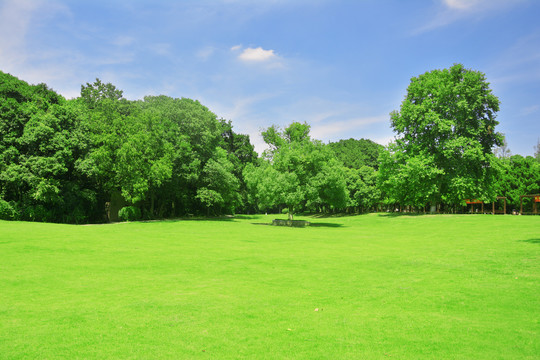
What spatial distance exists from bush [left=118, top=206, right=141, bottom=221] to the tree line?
6.1 inches

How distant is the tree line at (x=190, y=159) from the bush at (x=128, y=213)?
16cm

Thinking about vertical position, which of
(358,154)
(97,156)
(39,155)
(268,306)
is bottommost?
(268,306)

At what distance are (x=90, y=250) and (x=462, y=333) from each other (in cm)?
1565

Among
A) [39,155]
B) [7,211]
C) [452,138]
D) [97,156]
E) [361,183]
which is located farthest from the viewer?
[361,183]

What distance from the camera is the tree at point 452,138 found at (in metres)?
42.4

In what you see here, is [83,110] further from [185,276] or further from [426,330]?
[426,330]

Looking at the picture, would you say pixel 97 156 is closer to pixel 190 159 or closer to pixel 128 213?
pixel 128 213

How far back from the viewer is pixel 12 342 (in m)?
5.61

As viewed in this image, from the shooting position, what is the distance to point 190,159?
45.8 m

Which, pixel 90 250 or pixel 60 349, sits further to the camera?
pixel 90 250

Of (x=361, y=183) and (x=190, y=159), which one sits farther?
(x=361, y=183)

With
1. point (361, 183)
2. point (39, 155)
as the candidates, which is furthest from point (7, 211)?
point (361, 183)

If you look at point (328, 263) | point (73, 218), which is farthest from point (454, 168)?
point (73, 218)

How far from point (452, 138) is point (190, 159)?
34.1m
